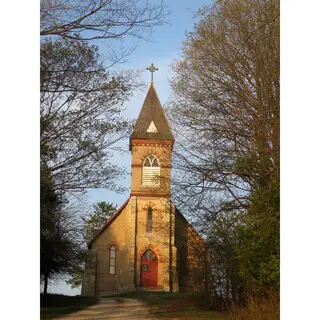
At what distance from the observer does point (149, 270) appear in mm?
30500

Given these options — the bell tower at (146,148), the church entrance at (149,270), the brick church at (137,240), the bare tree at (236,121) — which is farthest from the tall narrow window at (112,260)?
the bare tree at (236,121)

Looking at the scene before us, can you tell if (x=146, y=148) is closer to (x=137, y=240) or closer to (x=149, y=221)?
(x=149, y=221)

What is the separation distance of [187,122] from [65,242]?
731 centimetres

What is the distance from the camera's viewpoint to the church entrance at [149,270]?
98.5 feet

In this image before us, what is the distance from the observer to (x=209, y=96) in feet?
39.8

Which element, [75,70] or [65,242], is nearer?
[75,70]

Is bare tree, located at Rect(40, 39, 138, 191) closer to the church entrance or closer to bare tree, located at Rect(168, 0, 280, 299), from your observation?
bare tree, located at Rect(168, 0, 280, 299)

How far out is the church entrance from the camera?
30031mm

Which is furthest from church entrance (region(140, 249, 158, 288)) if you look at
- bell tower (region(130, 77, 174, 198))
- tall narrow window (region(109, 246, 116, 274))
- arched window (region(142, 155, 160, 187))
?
arched window (region(142, 155, 160, 187))

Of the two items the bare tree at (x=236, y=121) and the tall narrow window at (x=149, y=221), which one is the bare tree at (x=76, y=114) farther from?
the tall narrow window at (x=149, y=221)

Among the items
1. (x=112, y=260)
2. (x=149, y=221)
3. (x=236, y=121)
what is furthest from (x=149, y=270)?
(x=236, y=121)

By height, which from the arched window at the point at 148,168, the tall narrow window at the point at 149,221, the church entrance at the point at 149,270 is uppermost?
the arched window at the point at 148,168

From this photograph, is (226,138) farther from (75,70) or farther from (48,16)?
(48,16)
